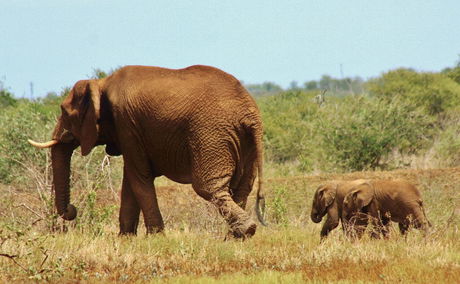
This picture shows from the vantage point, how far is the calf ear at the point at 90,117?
41.7ft

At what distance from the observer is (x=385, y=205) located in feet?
46.3

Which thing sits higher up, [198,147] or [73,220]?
[198,147]

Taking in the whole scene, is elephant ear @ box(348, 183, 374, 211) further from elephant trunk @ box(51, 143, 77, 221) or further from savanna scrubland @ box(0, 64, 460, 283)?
elephant trunk @ box(51, 143, 77, 221)

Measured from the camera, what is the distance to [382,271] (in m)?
10.2

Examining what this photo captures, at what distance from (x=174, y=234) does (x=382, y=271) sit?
3262mm

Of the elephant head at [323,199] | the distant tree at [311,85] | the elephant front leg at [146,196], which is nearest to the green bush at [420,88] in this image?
the elephant head at [323,199]

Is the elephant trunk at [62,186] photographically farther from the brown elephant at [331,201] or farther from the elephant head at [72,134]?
the brown elephant at [331,201]

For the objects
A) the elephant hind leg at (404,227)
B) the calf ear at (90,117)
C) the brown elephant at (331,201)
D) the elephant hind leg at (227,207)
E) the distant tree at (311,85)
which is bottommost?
the distant tree at (311,85)

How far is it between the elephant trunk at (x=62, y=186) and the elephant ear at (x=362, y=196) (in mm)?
4141

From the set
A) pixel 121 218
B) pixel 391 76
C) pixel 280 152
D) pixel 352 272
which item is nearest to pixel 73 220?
pixel 121 218

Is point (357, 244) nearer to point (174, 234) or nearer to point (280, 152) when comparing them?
point (174, 234)

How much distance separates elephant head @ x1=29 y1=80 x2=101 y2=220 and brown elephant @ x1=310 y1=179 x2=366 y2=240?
3.77 m

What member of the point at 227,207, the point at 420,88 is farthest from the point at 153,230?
the point at 420,88

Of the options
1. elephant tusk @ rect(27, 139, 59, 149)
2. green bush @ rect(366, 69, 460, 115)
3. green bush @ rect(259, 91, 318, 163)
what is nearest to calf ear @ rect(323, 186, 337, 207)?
elephant tusk @ rect(27, 139, 59, 149)
